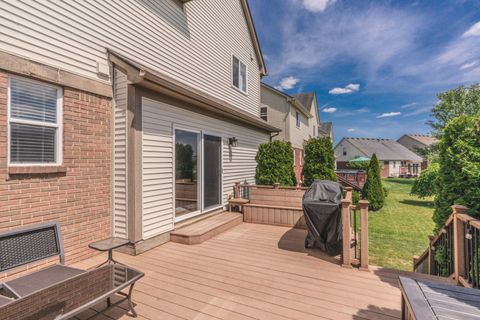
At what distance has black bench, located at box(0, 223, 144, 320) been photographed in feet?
6.47

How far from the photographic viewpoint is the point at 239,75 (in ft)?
33.4

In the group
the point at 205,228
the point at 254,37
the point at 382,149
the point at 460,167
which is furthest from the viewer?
the point at 382,149

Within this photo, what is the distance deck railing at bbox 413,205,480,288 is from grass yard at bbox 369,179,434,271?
1.92 metres

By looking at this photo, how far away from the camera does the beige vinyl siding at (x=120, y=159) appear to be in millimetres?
4508

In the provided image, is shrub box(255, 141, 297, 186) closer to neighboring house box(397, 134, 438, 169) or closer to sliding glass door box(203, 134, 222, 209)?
sliding glass door box(203, 134, 222, 209)

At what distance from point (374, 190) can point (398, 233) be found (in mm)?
4263

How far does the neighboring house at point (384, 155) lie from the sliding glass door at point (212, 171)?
34035mm

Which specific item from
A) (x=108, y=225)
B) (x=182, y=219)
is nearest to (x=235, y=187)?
(x=182, y=219)

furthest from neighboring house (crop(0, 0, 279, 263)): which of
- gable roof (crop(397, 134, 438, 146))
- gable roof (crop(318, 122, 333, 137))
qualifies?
gable roof (crop(397, 134, 438, 146))

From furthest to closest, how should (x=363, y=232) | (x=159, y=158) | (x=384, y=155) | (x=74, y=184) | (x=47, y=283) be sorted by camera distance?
(x=384, y=155) → (x=159, y=158) → (x=74, y=184) → (x=363, y=232) → (x=47, y=283)

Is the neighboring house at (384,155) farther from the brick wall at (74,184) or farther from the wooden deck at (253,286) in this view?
the brick wall at (74,184)

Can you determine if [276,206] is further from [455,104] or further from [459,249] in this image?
[455,104]

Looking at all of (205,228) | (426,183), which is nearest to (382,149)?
(426,183)

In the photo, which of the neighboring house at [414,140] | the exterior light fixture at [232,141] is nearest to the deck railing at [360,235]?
the exterior light fixture at [232,141]
